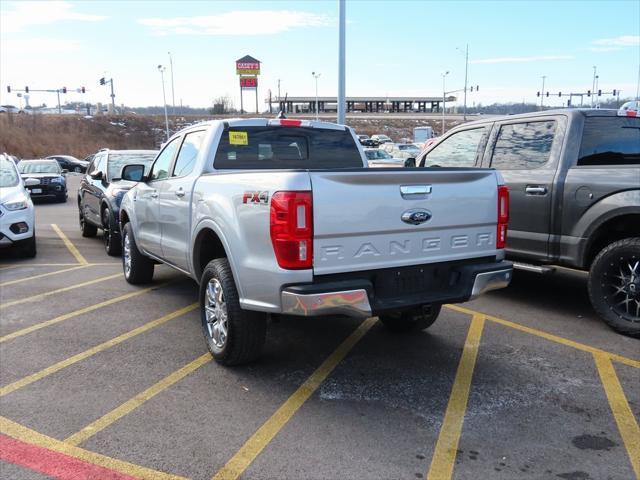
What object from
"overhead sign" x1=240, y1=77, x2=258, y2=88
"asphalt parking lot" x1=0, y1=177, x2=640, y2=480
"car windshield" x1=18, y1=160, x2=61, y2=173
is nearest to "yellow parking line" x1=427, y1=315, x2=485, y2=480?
"asphalt parking lot" x1=0, y1=177, x2=640, y2=480

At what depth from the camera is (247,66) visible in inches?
3868

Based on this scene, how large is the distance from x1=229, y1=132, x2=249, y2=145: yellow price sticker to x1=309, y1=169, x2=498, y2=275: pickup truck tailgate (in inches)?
70.9

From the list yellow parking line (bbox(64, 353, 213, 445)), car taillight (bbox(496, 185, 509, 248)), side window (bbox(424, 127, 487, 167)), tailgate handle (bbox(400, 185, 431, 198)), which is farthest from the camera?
side window (bbox(424, 127, 487, 167))

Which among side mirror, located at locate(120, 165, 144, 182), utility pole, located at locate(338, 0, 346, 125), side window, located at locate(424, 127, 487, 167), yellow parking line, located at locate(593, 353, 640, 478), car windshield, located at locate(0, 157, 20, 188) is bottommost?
yellow parking line, located at locate(593, 353, 640, 478)

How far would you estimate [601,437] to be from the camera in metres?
3.40

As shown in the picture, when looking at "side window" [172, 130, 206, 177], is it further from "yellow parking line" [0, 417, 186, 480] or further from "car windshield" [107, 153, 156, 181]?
"car windshield" [107, 153, 156, 181]

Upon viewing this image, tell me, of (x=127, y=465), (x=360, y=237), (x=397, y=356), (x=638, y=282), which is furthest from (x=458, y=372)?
(x=127, y=465)

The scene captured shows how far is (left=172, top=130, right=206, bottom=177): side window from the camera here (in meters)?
5.29

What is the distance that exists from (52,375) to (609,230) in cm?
511

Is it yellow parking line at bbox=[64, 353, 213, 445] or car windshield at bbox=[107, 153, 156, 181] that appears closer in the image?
yellow parking line at bbox=[64, 353, 213, 445]

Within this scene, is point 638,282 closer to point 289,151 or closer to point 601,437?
point 601,437

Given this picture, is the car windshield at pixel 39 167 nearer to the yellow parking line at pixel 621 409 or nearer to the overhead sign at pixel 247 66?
the yellow parking line at pixel 621 409

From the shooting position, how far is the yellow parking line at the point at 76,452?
305cm

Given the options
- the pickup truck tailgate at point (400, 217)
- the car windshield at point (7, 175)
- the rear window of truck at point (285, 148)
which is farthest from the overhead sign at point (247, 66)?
the pickup truck tailgate at point (400, 217)
